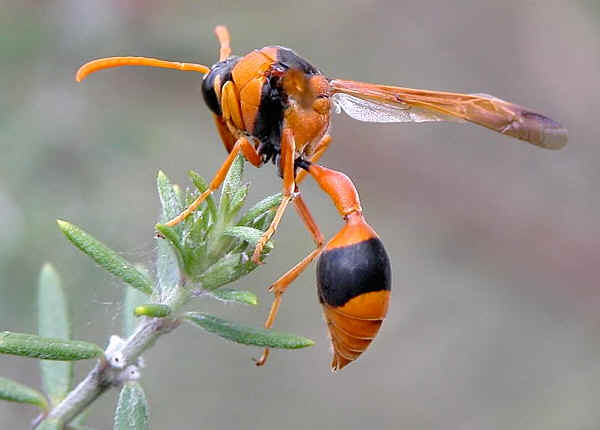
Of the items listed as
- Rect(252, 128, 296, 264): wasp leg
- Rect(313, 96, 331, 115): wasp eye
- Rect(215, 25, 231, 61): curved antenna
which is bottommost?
Rect(252, 128, 296, 264): wasp leg

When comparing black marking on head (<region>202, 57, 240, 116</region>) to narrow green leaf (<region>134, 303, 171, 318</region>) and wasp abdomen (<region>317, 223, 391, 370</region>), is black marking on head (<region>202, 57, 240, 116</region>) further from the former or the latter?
narrow green leaf (<region>134, 303, 171, 318</region>)

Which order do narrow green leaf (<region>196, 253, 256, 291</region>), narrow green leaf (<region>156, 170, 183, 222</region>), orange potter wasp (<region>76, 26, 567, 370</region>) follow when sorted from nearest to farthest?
narrow green leaf (<region>196, 253, 256, 291</region>)
narrow green leaf (<region>156, 170, 183, 222</region>)
orange potter wasp (<region>76, 26, 567, 370</region>)

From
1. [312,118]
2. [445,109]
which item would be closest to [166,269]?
[312,118]

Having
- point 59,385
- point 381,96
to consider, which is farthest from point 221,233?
point 381,96

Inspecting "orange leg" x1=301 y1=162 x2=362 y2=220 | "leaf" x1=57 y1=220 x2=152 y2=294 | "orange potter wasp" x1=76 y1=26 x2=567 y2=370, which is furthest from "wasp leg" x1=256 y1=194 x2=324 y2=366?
"leaf" x1=57 y1=220 x2=152 y2=294

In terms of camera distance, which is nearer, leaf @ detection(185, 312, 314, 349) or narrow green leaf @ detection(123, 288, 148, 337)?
leaf @ detection(185, 312, 314, 349)

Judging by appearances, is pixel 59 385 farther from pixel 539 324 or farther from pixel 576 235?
pixel 539 324

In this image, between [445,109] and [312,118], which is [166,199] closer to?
[312,118]
